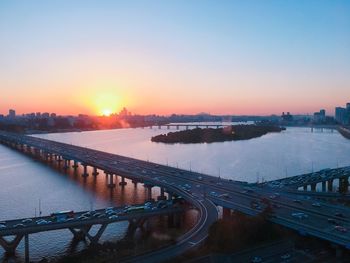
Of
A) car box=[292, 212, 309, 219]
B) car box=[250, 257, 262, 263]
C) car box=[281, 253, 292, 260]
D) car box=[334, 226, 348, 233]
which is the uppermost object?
car box=[292, 212, 309, 219]

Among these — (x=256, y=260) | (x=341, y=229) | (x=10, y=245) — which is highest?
(x=341, y=229)

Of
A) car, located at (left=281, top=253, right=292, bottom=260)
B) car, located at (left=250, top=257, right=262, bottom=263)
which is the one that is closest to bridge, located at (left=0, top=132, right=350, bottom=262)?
car, located at (left=281, top=253, right=292, bottom=260)

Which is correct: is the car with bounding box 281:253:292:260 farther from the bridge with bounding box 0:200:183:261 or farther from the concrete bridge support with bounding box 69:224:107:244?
the concrete bridge support with bounding box 69:224:107:244

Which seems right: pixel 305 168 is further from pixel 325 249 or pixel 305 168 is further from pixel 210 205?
pixel 325 249

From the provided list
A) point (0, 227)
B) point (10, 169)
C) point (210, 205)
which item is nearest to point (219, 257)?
point (210, 205)

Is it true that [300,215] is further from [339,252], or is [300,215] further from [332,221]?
[339,252]

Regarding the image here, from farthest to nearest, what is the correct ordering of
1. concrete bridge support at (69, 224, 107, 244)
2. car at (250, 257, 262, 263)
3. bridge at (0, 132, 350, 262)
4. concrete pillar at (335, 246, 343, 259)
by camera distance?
concrete bridge support at (69, 224, 107, 244)
bridge at (0, 132, 350, 262)
concrete pillar at (335, 246, 343, 259)
car at (250, 257, 262, 263)

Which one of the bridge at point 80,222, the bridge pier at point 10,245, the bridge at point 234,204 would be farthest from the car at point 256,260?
the bridge pier at point 10,245

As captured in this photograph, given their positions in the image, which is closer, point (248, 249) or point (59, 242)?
point (248, 249)

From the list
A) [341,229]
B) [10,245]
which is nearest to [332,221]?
[341,229]

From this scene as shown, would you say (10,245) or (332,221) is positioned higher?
(332,221)

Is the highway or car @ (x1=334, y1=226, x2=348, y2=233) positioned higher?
car @ (x1=334, y1=226, x2=348, y2=233)
